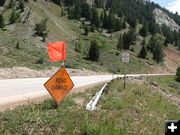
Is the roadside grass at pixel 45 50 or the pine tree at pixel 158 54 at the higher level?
the roadside grass at pixel 45 50

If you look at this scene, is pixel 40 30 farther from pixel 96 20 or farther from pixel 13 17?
pixel 96 20

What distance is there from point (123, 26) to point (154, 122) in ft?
427

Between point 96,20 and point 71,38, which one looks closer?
point 71,38

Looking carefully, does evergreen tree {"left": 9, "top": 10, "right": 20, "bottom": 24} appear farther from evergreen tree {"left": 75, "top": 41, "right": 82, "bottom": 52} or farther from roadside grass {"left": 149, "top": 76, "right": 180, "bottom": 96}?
roadside grass {"left": 149, "top": 76, "right": 180, "bottom": 96}

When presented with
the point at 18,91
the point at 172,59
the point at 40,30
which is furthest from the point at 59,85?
the point at 172,59

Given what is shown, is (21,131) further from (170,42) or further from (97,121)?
(170,42)

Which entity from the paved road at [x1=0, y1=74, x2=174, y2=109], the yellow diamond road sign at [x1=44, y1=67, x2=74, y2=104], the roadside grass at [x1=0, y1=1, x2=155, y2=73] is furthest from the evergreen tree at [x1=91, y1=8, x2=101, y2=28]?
the yellow diamond road sign at [x1=44, y1=67, x2=74, y2=104]

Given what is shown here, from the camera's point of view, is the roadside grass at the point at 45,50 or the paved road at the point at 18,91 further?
the roadside grass at the point at 45,50

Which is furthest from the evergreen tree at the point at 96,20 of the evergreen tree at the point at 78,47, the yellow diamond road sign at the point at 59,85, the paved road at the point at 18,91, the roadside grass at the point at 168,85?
the yellow diamond road sign at the point at 59,85

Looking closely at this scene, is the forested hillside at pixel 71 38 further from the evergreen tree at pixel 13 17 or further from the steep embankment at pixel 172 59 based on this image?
the steep embankment at pixel 172 59

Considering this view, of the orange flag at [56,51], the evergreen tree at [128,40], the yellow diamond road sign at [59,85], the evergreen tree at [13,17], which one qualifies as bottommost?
the evergreen tree at [128,40]

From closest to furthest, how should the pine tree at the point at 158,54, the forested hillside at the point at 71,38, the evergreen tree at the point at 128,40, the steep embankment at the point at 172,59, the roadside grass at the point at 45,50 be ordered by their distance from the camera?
1. the roadside grass at the point at 45,50
2. the forested hillside at the point at 71,38
3. the evergreen tree at the point at 128,40
4. the pine tree at the point at 158,54
5. the steep embankment at the point at 172,59

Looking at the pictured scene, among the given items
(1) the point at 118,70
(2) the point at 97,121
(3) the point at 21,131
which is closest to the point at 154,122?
(2) the point at 97,121

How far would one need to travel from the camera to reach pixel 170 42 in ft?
550
